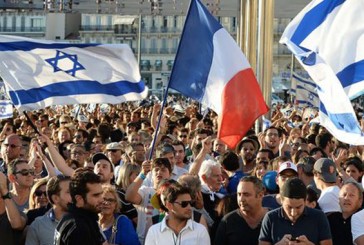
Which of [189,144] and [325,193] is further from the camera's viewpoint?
[189,144]

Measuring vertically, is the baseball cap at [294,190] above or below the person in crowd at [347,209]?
above

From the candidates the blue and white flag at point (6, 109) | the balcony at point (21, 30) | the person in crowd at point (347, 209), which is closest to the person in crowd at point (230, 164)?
the person in crowd at point (347, 209)

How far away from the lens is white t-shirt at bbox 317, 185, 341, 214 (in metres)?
10.3

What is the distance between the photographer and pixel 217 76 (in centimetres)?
1224

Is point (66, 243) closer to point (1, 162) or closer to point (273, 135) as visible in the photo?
point (1, 162)

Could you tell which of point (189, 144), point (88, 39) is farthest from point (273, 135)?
point (88, 39)

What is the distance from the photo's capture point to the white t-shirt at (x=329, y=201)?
10313 millimetres

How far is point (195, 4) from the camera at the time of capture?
40.4ft

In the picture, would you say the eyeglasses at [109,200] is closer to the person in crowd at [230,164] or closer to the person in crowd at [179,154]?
the person in crowd at [230,164]

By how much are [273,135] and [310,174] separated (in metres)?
4.40

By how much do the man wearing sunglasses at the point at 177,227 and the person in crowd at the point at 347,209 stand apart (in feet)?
5.20

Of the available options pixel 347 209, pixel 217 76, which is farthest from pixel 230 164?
pixel 347 209

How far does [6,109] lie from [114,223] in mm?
14097

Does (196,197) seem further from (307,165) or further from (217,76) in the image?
(217,76)
